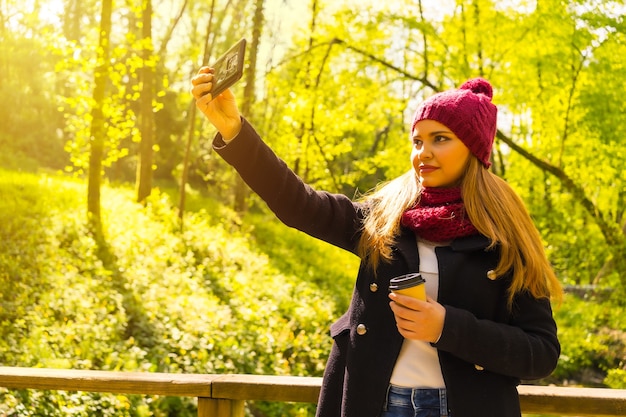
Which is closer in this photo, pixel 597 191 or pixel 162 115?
pixel 597 191

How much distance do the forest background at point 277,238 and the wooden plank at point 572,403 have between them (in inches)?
70.7

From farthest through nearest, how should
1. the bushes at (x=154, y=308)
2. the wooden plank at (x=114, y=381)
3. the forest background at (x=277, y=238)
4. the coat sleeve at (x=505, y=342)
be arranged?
the forest background at (x=277, y=238) → the bushes at (x=154, y=308) → the wooden plank at (x=114, y=381) → the coat sleeve at (x=505, y=342)

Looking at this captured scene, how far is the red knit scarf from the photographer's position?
1.84m

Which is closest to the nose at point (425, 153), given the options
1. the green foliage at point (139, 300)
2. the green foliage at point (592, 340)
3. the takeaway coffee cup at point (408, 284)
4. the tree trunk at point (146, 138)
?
the takeaway coffee cup at point (408, 284)

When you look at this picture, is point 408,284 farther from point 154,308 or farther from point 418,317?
point 154,308

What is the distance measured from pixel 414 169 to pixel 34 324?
5.42m

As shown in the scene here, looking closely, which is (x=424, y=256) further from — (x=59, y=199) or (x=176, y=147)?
(x=176, y=147)

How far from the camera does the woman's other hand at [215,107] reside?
183cm

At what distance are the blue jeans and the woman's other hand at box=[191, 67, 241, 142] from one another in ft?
3.01

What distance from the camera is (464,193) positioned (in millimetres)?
1892

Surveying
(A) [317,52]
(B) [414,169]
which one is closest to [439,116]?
(B) [414,169]

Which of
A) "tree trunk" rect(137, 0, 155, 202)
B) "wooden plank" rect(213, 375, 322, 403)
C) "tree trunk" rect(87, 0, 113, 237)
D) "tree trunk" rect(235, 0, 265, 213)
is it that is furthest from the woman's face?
"tree trunk" rect(235, 0, 265, 213)

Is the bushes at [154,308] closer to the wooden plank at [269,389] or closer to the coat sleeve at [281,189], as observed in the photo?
the wooden plank at [269,389]

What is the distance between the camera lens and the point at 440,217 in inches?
72.7
